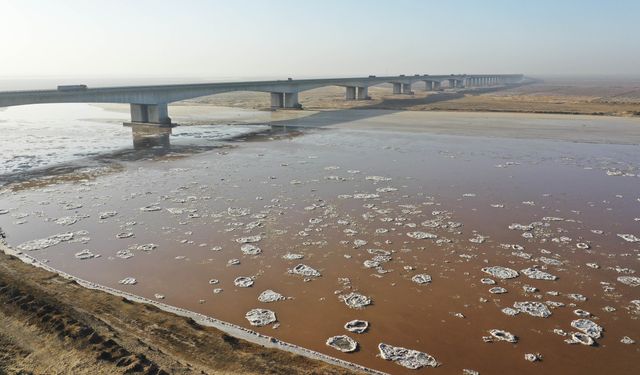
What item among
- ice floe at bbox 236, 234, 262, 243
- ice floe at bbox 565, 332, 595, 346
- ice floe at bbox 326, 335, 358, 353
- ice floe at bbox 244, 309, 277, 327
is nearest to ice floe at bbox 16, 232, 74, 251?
ice floe at bbox 236, 234, 262, 243

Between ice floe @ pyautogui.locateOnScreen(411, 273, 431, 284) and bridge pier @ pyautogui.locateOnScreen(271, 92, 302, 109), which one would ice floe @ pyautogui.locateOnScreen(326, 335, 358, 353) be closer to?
ice floe @ pyautogui.locateOnScreen(411, 273, 431, 284)

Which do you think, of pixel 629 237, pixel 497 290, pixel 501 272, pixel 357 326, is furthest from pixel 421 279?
pixel 629 237

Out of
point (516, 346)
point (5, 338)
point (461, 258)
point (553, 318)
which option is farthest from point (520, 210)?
point (5, 338)

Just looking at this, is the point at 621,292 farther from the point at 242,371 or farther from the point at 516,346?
the point at 242,371

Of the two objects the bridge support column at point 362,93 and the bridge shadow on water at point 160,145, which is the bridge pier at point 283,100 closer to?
the bridge shadow on water at point 160,145

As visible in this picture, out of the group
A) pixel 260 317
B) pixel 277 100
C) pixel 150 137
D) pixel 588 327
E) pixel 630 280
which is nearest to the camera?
pixel 588 327

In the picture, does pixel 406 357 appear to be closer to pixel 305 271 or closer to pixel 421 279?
pixel 421 279

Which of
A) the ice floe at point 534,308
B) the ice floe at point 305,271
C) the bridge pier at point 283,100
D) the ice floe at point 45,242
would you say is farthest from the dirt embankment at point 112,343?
the bridge pier at point 283,100
